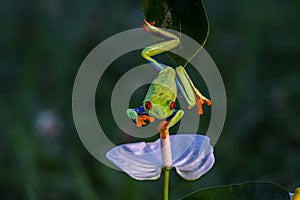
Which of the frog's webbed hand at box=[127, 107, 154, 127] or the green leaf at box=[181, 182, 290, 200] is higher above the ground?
the frog's webbed hand at box=[127, 107, 154, 127]

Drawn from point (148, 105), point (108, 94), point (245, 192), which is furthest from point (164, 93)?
point (108, 94)

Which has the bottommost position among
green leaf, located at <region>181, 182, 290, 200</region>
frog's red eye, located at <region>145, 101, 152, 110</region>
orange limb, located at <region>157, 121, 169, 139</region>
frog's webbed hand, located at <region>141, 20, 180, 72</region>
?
green leaf, located at <region>181, 182, 290, 200</region>

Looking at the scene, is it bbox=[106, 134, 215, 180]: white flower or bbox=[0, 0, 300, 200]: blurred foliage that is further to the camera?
bbox=[0, 0, 300, 200]: blurred foliage

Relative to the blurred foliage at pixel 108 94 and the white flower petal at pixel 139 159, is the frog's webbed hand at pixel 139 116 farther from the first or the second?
the blurred foliage at pixel 108 94

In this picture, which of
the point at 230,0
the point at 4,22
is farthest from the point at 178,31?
the point at 4,22

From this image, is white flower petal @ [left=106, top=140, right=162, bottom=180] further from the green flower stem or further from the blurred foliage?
the blurred foliage

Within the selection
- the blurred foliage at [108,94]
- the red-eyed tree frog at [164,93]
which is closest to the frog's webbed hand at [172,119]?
the red-eyed tree frog at [164,93]

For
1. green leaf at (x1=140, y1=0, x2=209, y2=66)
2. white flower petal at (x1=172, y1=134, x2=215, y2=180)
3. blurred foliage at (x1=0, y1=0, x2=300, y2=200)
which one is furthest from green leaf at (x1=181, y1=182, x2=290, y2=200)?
blurred foliage at (x1=0, y1=0, x2=300, y2=200)

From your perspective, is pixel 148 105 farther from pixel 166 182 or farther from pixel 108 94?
pixel 108 94
